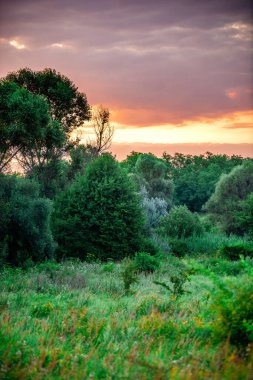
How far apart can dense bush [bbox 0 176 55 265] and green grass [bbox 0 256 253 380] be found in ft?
30.6

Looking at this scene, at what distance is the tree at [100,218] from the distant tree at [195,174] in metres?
41.6

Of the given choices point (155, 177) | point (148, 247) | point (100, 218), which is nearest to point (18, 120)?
point (100, 218)

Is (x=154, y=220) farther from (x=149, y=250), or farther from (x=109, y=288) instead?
(x=109, y=288)

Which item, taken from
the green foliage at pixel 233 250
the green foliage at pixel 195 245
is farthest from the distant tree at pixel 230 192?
the green foliage at pixel 233 250

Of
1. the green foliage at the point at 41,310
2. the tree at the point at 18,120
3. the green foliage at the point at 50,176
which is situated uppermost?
the tree at the point at 18,120

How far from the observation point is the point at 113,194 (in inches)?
1038

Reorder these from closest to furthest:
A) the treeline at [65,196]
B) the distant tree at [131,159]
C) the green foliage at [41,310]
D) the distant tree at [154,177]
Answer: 1. the green foliage at [41,310]
2. the treeline at [65,196]
3. the distant tree at [154,177]
4. the distant tree at [131,159]

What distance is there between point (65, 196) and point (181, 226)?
1105cm

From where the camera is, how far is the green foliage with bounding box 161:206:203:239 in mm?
34375

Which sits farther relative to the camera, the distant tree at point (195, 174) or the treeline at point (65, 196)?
the distant tree at point (195, 174)

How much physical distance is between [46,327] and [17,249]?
15.3m

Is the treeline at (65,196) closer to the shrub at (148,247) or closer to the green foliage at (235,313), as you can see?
the shrub at (148,247)

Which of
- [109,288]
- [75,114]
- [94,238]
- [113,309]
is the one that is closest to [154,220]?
[75,114]

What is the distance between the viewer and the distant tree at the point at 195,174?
7669cm
